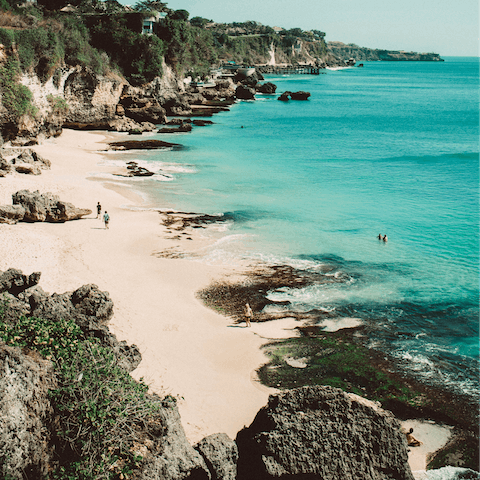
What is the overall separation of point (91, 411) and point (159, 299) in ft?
34.7

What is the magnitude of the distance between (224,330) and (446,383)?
24.5 feet

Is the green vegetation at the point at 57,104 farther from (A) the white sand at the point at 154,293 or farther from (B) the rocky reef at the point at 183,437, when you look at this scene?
(B) the rocky reef at the point at 183,437

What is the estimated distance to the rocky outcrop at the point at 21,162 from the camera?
32.2m

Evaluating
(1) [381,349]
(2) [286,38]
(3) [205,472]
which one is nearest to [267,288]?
(1) [381,349]

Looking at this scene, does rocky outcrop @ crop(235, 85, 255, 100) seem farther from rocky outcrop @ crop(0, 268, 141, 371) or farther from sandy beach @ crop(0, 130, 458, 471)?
rocky outcrop @ crop(0, 268, 141, 371)

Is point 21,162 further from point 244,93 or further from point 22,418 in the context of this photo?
point 244,93

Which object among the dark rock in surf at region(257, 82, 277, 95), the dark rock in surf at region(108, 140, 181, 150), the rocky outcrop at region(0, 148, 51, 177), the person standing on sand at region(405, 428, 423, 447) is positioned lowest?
the person standing on sand at region(405, 428, 423, 447)

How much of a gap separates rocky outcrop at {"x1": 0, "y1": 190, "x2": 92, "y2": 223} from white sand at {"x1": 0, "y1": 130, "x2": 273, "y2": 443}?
52 centimetres

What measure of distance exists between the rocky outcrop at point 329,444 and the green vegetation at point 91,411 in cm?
202

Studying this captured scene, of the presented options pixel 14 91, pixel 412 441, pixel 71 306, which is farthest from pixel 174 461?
pixel 14 91

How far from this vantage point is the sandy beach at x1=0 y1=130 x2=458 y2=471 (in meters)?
13.3

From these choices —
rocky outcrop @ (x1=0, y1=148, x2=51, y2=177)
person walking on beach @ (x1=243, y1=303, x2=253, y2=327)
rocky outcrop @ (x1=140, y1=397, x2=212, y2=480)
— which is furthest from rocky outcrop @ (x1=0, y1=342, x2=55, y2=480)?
rocky outcrop @ (x1=0, y1=148, x2=51, y2=177)

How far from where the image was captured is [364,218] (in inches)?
1236

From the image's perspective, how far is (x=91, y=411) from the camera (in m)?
8.23
